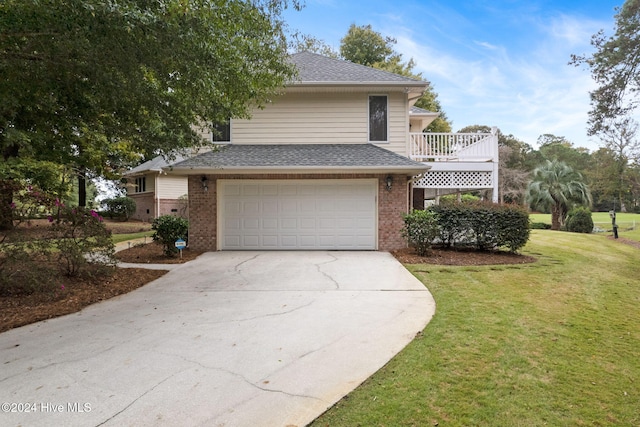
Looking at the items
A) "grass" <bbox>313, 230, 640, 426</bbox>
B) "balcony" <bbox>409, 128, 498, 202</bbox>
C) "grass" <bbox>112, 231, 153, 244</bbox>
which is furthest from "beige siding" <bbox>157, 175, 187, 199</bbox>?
"grass" <bbox>313, 230, 640, 426</bbox>

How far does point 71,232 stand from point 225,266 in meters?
3.16

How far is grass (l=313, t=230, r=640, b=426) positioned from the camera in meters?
2.54

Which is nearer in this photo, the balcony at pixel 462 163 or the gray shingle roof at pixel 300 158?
the gray shingle roof at pixel 300 158

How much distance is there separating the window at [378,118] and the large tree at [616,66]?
5832 millimetres

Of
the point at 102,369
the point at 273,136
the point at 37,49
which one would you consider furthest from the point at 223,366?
the point at 273,136

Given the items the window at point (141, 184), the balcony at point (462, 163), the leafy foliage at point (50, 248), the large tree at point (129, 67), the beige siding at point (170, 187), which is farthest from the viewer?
the window at point (141, 184)

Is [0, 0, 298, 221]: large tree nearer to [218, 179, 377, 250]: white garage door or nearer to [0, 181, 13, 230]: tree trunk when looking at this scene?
[0, 181, 13, 230]: tree trunk

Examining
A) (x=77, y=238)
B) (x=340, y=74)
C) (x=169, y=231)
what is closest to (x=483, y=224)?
(x=340, y=74)

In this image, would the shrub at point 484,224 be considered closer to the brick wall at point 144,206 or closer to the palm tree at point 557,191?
the brick wall at point 144,206

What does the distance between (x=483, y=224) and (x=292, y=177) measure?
570 cm

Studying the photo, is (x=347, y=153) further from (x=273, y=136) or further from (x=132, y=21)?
(x=132, y=21)

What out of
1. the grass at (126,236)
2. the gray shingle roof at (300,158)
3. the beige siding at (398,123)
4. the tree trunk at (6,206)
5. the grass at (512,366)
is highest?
the beige siding at (398,123)

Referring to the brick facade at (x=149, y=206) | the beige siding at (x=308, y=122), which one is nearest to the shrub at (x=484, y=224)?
the beige siding at (x=308, y=122)

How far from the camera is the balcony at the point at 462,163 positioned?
1134cm
